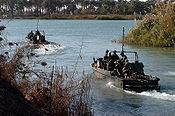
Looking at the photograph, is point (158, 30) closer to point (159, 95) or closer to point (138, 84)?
point (138, 84)

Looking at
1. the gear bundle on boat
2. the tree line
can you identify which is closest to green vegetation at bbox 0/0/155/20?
the tree line

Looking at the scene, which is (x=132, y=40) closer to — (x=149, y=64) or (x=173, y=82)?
(x=149, y=64)

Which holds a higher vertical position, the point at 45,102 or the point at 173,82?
the point at 45,102

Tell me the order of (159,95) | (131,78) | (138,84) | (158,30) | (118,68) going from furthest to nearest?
(158,30) < (118,68) < (131,78) < (138,84) < (159,95)

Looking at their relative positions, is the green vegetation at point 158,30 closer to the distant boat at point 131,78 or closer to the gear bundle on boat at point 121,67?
the gear bundle on boat at point 121,67

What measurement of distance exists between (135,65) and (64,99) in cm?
991

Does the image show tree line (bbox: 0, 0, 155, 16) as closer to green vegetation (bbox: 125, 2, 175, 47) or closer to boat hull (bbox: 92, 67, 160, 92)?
green vegetation (bbox: 125, 2, 175, 47)

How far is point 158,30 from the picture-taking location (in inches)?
1437

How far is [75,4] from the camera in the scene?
135m

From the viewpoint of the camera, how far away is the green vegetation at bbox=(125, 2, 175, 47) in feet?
116

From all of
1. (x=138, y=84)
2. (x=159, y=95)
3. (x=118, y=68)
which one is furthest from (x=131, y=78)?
(x=159, y=95)

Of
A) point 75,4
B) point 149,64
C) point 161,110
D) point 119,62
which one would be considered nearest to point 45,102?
point 161,110

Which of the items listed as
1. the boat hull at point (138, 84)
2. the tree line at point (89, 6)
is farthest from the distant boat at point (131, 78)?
the tree line at point (89, 6)

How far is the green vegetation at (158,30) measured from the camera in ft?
116
